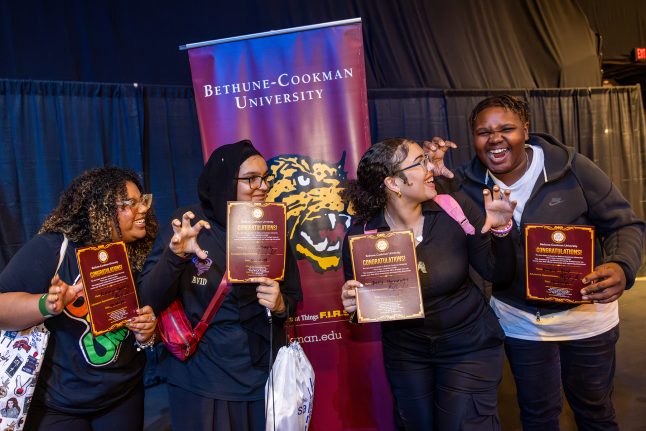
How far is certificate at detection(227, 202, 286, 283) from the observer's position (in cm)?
168

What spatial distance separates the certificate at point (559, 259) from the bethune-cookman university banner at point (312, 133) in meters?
1.21

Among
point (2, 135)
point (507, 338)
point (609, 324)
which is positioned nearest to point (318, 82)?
point (507, 338)

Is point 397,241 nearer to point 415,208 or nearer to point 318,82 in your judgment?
point 415,208

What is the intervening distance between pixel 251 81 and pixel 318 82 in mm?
420

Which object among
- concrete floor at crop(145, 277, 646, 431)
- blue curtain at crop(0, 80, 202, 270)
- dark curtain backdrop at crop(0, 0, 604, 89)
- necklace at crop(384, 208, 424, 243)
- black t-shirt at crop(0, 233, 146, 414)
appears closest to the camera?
black t-shirt at crop(0, 233, 146, 414)

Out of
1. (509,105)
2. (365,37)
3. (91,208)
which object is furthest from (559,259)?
(365,37)

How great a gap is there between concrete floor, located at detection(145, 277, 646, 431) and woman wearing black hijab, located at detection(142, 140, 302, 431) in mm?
1960

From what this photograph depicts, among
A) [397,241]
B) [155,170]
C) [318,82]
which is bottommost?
[397,241]

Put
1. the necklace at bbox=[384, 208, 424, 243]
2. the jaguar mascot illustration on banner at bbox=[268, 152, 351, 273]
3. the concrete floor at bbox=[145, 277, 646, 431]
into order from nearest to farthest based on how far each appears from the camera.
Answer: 1. the necklace at bbox=[384, 208, 424, 243]
2. the jaguar mascot illustration on banner at bbox=[268, 152, 351, 273]
3. the concrete floor at bbox=[145, 277, 646, 431]

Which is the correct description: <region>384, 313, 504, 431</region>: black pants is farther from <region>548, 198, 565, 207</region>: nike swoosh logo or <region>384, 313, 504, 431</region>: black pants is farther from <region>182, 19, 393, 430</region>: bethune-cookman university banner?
<region>182, 19, 393, 430</region>: bethune-cookman university banner

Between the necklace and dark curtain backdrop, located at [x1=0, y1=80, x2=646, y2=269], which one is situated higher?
dark curtain backdrop, located at [x1=0, y1=80, x2=646, y2=269]

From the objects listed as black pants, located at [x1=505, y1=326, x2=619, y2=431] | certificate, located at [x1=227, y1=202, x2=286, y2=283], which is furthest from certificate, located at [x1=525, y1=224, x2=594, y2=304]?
certificate, located at [x1=227, y1=202, x2=286, y2=283]

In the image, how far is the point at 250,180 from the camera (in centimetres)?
188

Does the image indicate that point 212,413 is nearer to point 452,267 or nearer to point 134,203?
point 134,203
